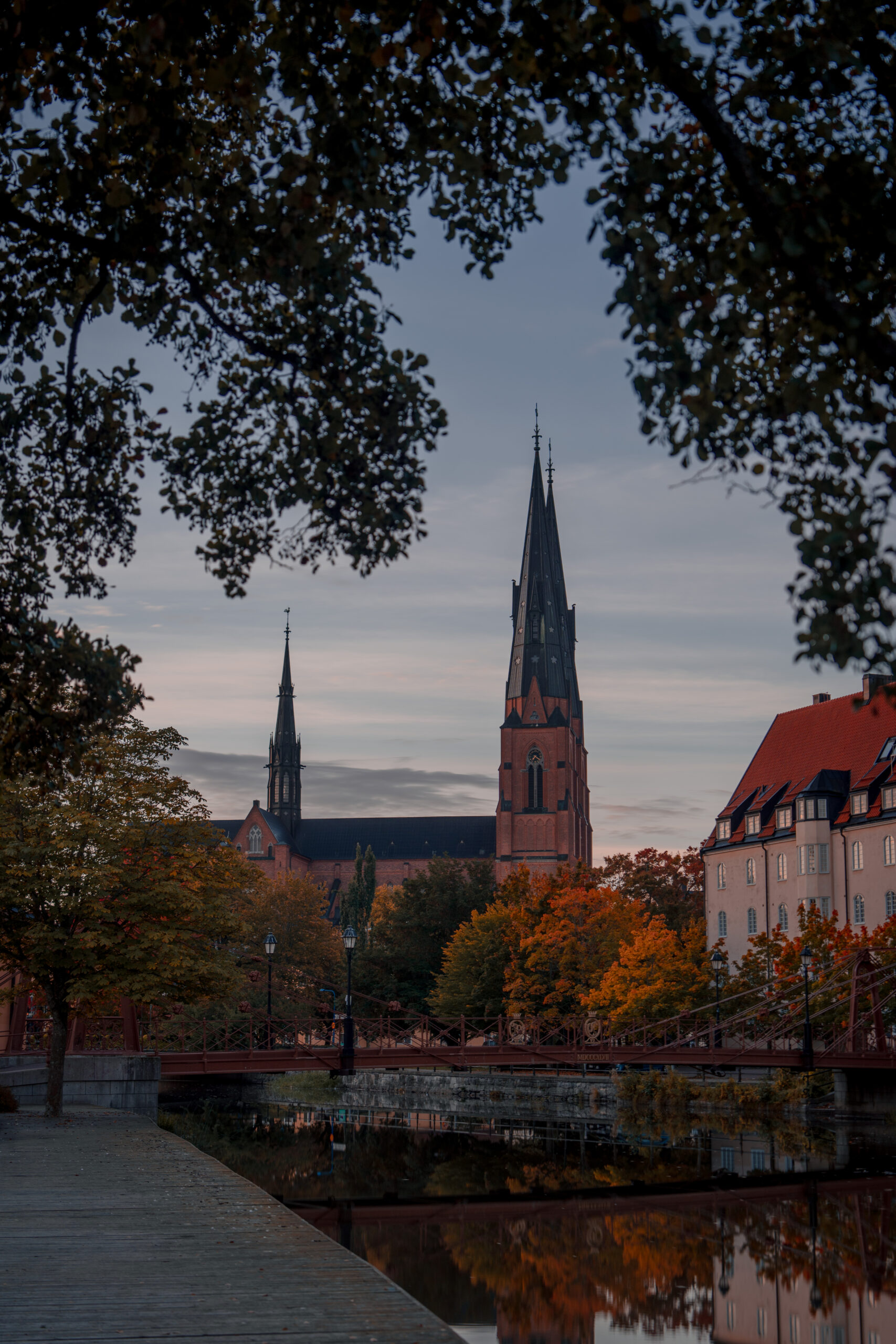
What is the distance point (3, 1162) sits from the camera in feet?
57.3

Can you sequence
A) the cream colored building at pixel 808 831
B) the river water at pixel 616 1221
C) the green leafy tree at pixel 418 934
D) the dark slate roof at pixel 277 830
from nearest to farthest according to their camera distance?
the river water at pixel 616 1221, the cream colored building at pixel 808 831, the green leafy tree at pixel 418 934, the dark slate roof at pixel 277 830

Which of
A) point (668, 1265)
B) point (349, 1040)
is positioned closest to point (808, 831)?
point (349, 1040)

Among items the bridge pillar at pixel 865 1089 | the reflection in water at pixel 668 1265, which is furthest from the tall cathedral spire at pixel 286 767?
the reflection in water at pixel 668 1265

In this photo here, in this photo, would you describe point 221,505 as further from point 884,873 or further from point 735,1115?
point 884,873

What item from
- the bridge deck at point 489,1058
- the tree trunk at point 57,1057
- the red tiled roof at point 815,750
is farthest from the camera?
the red tiled roof at point 815,750

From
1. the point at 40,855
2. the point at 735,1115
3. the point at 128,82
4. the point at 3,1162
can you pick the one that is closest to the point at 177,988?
the point at 40,855

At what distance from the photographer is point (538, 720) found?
4131 inches

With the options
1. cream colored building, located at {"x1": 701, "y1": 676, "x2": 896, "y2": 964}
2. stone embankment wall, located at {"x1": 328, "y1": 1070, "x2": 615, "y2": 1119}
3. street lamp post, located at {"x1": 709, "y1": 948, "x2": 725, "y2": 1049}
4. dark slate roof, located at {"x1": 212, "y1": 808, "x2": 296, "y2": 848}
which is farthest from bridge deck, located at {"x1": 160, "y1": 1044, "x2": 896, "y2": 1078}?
dark slate roof, located at {"x1": 212, "y1": 808, "x2": 296, "y2": 848}

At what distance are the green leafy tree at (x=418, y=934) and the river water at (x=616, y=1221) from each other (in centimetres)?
2673

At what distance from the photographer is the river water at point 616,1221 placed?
1451cm

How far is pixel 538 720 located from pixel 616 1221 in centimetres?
8512

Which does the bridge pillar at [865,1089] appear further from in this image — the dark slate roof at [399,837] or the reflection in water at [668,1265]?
the dark slate roof at [399,837]

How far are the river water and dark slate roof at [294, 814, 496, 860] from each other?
10144 centimetres

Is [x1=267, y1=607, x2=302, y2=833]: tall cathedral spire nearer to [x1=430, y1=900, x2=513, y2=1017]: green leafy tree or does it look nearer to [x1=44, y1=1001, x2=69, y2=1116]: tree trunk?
[x1=430, y1=900, x2=513, y2=1017]: green leafy tree
